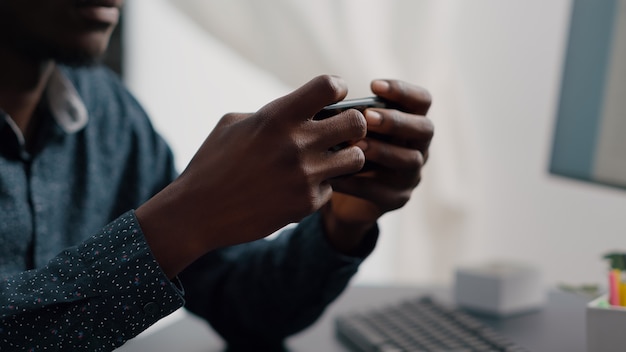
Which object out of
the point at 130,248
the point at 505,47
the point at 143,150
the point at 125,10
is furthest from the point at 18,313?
the point at 505,47

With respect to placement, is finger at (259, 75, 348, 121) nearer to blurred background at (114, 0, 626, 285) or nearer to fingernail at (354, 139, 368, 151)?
fingernail at (354, 139, 368, 151)

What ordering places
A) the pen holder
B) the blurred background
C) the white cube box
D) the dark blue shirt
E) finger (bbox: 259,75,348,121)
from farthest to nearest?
the blurred background, the white cube box, the dark blue shirt, the pen holder, finger (bbox: 259,75,348,121)

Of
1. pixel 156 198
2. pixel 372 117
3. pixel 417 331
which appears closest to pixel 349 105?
pixel 372 117

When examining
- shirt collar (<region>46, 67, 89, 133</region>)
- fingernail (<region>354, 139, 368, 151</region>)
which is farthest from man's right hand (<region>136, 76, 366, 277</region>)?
shirt collar (<region>46, 67, 89, 133</region>)

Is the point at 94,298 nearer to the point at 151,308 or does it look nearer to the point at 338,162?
the point at 151,308

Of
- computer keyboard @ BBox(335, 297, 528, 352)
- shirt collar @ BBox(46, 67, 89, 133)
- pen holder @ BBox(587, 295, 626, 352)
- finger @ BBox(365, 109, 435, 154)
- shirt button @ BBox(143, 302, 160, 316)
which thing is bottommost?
computer keyboard @ BBox(335, 297, 528, 352)

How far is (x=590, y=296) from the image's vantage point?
0.79m

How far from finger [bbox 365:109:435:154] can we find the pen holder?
8.8 inches

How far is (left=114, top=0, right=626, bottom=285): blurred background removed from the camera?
1649mm

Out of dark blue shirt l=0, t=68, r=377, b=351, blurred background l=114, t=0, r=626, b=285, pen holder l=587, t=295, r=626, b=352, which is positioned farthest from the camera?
blurred background l=114, t=0, r=626, b=285

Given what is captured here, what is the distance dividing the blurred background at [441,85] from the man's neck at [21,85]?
743 mm

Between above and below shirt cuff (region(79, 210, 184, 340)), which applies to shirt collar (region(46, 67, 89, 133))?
above

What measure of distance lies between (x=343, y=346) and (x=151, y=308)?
0.33 metres

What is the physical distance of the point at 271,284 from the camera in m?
0.91
